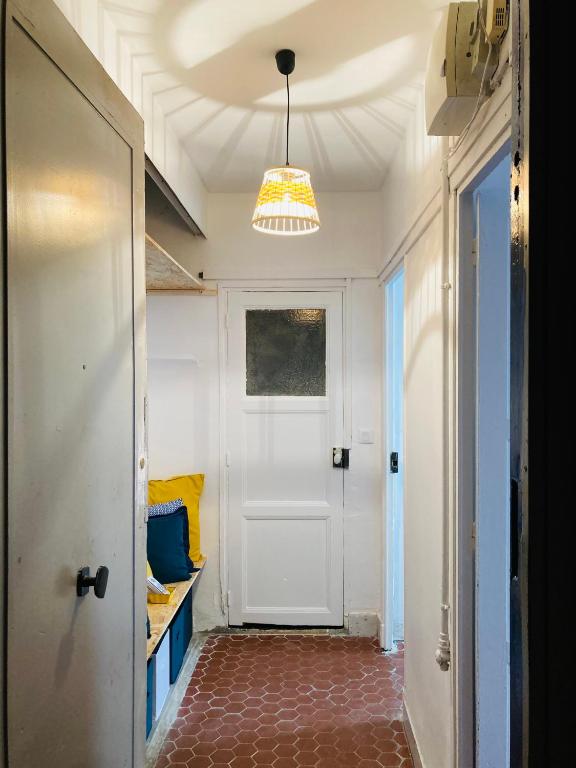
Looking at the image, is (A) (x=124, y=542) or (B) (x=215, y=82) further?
(B) (x=215, y=82)

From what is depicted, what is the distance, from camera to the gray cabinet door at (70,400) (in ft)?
2.94

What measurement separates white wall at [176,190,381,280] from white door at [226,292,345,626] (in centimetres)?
16

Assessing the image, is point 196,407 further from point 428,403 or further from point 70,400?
point 70,400

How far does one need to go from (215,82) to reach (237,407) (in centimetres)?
182

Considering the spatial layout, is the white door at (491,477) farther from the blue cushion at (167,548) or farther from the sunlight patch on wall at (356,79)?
the blue cushion at (167,548)

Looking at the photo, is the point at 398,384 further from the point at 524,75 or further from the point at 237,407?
the point at 524,75

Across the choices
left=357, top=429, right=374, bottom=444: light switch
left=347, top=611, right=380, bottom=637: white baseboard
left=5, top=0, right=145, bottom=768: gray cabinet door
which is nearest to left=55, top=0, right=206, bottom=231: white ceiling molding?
left=5, top=0, right=145, bottom=768: gray cabinet door

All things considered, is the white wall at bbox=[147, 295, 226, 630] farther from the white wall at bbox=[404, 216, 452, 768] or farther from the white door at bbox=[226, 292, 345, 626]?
the white wall at bbox=[404, 216, 452, 768]

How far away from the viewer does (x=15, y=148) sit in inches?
34.6

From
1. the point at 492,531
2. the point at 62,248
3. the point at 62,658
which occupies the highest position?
the point at 62,248

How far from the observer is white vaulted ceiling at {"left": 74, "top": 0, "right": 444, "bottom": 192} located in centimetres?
159
